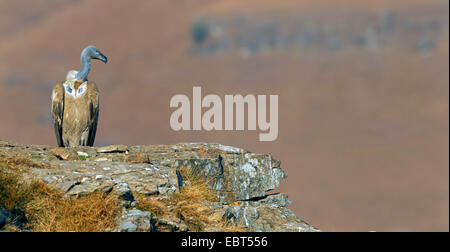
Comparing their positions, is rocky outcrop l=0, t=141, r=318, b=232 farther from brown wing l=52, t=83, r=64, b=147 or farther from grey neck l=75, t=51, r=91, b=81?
grey neck l=75, t=51, r=91, b=81

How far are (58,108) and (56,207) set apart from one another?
687 centimetres

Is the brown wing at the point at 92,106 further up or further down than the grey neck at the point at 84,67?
further down

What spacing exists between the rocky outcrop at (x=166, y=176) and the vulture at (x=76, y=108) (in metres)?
2.88

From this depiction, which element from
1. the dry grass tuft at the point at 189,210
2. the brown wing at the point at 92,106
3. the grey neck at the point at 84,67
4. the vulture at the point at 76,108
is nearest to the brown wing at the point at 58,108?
the vulture at the point at 76,108

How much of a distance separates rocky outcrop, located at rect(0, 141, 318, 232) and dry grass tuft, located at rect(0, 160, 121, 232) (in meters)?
0.17

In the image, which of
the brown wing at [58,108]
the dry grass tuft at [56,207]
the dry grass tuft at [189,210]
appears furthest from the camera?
the brown wing at [58,108]

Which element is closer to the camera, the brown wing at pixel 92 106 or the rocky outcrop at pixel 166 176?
the rocky outcrop at pixel 166 176

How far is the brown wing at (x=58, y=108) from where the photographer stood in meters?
14.4

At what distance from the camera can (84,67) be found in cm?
1475

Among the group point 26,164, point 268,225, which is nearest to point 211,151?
point 268,225

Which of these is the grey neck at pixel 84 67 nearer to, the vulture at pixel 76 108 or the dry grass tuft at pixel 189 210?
the vulture at pixel 76 108

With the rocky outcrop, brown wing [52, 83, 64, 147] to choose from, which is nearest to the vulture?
brown wing [52, 83, 64, 147]

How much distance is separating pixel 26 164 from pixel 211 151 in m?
4.02
